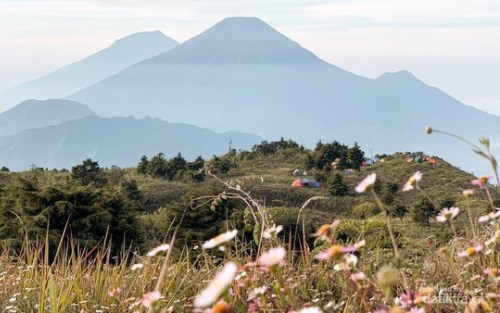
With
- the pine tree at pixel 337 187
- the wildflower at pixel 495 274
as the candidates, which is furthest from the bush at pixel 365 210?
the wildflower at pixel 495 274

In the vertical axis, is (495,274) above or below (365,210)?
above

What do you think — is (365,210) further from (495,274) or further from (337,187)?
(495,274)

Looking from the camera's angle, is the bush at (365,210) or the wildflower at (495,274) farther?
the bush at (365,210)

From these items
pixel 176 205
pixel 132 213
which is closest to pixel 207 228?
pixel 176 205

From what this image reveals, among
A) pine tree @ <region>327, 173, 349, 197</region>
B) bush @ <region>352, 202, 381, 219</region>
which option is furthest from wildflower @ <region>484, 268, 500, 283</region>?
pine tree @ <region>327, 173, 349, 197</region>

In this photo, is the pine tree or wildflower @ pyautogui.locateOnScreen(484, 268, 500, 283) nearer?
wildflower @ pyautogui.locateOnScreen(484, 268, 500, 283)

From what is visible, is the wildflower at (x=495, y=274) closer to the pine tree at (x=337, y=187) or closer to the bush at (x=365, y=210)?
the bush at (x=365, y=210)

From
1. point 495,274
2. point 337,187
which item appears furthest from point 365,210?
point 495,274

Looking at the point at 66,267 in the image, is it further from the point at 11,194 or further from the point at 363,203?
the point at 363,203

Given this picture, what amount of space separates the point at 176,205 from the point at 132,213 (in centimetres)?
81

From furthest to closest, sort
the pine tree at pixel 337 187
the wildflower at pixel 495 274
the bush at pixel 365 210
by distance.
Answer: the pine tree at pixel 337 187, the bush at pixel 365 210, the wildflower at pixel 495 274

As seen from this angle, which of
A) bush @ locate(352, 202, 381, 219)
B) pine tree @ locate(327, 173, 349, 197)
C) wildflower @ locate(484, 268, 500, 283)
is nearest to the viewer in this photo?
wildflower @ locate(484, 268, 500, 283)

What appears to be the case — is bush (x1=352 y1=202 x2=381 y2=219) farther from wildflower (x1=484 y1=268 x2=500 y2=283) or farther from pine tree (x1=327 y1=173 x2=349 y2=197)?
wildflower (x1=484 y1=268 x2=500 y2=283)

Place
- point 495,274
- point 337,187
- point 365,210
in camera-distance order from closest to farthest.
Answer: point 495,274 < point 365,210 < point 337,187
